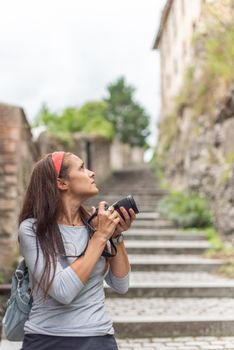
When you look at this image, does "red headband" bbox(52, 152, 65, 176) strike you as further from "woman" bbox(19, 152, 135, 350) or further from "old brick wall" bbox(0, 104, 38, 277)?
"old brick wall" bbox(0, 104, 38, 277)

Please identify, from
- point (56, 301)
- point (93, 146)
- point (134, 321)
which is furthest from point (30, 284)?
point (93, 146)

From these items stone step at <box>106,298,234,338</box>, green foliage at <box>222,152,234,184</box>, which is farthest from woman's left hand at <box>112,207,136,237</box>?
green foliage at <box>222,152,234,184</box>

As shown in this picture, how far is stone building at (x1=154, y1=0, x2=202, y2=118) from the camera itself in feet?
64.5

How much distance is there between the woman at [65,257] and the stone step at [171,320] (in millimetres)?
2696

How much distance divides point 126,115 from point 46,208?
34.0 m

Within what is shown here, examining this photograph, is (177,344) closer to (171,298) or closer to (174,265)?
(171,298)

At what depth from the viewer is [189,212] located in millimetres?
9156

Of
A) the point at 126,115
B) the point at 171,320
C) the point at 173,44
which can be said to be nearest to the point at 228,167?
the point at 171,320

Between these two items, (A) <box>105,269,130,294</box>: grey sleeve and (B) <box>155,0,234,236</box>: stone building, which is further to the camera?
(B) <box>155,0,234,236</box>: stone building

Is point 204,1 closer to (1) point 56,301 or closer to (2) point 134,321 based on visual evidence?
(2) point 134,321

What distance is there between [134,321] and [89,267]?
294 centimetres

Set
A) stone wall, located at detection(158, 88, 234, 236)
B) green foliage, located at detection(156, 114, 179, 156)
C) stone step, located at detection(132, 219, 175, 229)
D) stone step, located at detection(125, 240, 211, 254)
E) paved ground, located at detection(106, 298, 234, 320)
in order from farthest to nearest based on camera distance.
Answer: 1. green foliage, located at detection(156, 114, 179, 156)
2. stone step, located at detection(132, 219, 175, 229)
3. stone wall, located at detection(158, 88, 234, 236)
4. stone step, located at detection(125, 240, 211, 254)
5. paved ground, located at detection(106, 298, 234, 320)

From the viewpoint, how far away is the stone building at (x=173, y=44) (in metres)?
19.7

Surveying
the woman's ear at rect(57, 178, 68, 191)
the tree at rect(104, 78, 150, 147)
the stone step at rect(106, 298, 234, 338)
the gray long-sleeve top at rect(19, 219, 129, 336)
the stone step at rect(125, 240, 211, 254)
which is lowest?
the stone step at rect(106, 298, 234, 338)
